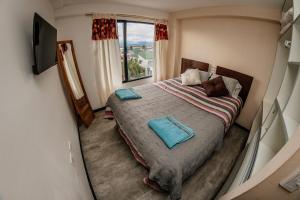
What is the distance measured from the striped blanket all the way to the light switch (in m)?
1.47

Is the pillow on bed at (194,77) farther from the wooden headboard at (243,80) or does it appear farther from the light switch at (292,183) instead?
the light switch at (292,183)

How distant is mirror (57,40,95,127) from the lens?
248 cm

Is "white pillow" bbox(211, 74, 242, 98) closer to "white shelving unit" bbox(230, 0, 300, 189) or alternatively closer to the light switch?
"white shelving unit" bbox(230, 0, 300, 189)

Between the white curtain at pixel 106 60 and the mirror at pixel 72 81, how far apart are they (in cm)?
45

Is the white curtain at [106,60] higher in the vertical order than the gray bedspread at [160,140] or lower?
higher

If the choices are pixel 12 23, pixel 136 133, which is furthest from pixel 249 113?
pixel 12 23

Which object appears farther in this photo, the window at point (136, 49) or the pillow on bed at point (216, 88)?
the window at point (136, 49)

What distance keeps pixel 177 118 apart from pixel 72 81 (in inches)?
83.1

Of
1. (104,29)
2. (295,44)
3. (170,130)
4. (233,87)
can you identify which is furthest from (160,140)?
(104,29)

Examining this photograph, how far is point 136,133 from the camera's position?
6.12 feet

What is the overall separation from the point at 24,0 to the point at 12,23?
45cm

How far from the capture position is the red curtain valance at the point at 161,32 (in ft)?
12.5

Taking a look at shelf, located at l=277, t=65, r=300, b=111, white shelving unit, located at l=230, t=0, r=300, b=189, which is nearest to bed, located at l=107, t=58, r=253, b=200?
white shelving unit, located at l=230, t=0, r=300, b=189

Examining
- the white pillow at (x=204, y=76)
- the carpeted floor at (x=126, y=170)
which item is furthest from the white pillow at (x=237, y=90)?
the carpeted floor at (x=126, y=170)
